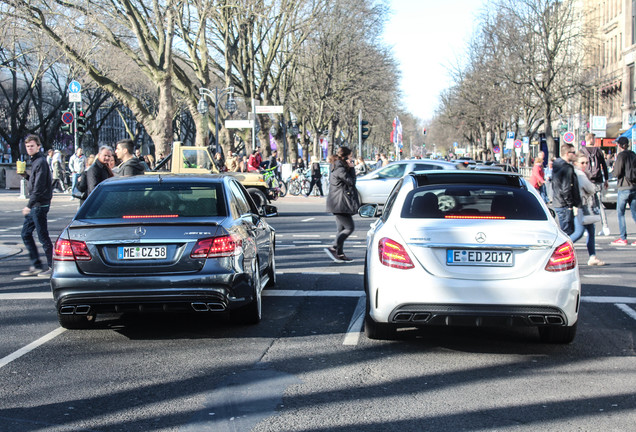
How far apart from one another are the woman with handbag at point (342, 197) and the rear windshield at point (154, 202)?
18.1 feet

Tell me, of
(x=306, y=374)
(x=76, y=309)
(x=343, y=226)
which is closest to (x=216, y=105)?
(x=343, y=226)

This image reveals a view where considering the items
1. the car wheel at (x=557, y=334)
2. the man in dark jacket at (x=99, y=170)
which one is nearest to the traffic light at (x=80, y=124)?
the man in dark jacket at (x=99, y=170)

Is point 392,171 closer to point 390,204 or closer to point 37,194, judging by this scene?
point 37,194

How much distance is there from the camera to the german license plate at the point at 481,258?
627 centimetres

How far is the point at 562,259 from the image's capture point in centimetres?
631

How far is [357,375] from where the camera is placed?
19.3ft

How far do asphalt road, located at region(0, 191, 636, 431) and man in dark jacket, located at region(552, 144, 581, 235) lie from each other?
312 centimetres

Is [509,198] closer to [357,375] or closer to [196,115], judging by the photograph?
[357,375]

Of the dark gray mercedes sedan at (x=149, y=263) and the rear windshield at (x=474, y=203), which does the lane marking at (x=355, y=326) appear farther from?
the rear windshield at (x=474, y=203)

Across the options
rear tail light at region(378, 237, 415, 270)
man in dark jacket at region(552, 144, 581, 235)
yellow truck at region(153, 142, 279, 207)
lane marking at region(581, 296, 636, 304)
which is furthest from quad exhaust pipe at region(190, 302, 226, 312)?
yellow truck at region(153, 142, 279, 207)

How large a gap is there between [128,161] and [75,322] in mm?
4251

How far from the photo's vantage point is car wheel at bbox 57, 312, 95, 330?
7382mm

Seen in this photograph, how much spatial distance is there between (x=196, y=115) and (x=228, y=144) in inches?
203

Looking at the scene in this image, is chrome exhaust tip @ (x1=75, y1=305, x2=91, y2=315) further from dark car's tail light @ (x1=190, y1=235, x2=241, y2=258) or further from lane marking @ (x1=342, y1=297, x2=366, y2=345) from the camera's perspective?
lane marking @ (x1=342, y1=297, x2=366, y2=345)
